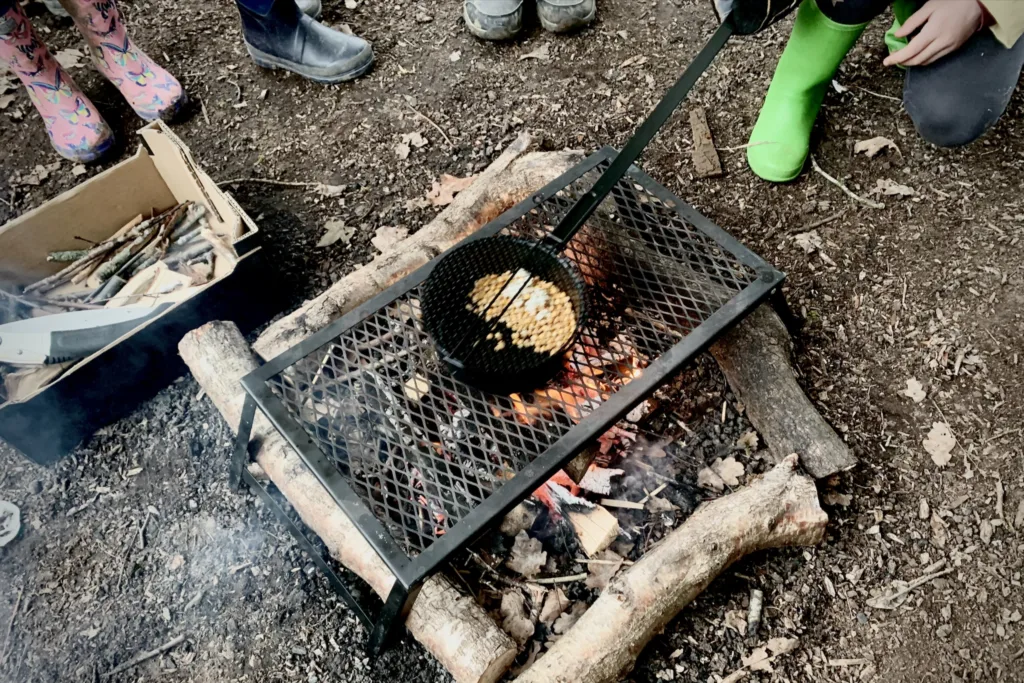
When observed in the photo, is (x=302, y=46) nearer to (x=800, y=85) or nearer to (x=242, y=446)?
(x=242, y=446)

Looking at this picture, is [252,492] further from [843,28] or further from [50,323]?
→ [843,28]

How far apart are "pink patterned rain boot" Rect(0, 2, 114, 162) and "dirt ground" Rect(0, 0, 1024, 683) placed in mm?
170

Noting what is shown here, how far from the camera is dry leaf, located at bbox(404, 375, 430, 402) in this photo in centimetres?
175

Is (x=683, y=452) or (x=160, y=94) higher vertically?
(x=160, y=94)

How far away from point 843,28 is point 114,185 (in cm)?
275

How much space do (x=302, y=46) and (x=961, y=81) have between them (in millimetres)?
2757

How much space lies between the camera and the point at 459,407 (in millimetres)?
1746

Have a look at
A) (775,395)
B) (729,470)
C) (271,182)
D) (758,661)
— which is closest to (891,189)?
(775,395)

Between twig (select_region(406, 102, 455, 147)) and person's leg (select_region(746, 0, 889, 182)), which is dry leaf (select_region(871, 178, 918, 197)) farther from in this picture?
twig (select_region(406, 102, 455, 147))

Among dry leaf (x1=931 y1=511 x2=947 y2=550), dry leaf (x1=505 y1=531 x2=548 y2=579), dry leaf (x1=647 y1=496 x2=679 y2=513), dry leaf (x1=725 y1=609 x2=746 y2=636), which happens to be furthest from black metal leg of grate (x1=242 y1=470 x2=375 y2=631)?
dry leaf (x1=931 y1=511 x2=947 y2=550)

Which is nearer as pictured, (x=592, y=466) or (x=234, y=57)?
(x=592, y=466)

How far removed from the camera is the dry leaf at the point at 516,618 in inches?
72.7

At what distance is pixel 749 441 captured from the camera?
214cm

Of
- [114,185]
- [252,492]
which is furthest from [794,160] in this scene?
[114,185]
